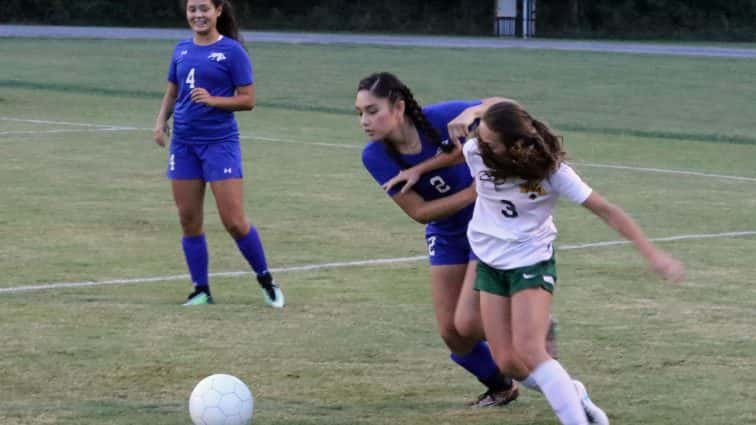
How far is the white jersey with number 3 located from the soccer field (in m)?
0.99

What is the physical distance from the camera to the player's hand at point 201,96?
28.9 ft

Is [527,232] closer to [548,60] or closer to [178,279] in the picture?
[178,279]

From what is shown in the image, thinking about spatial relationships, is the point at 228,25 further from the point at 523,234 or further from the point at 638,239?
the point at 638,239

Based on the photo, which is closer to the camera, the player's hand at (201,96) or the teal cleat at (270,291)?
the player's hand at (201,96)

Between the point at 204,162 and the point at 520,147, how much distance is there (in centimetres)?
352

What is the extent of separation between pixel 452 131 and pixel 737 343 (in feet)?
8.55

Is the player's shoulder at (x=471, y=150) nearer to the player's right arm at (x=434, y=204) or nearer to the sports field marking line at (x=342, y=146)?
the player's right arm at (x=434, y=204)

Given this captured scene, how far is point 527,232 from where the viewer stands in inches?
234

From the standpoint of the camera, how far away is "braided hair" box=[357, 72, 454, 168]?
638 centimetres

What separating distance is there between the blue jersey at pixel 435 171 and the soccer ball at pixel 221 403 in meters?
1.09

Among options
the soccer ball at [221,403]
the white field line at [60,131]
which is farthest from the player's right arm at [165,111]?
the white field line at [60,131]

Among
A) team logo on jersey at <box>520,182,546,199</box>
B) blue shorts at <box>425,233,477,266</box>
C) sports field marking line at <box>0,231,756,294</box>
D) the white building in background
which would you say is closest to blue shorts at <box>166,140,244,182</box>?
sports field marking line at <box>0,231,756,294</box>

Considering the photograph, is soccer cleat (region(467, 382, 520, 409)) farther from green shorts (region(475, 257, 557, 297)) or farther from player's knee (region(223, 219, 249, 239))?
player's knee (region(223, 219, 249, 239))

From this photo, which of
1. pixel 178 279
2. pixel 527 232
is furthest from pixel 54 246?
pixel 527 232
